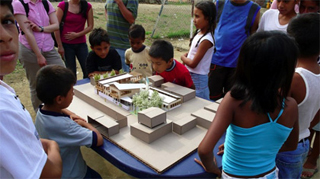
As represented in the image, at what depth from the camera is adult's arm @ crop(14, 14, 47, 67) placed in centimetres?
291

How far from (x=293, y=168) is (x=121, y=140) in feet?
3.95

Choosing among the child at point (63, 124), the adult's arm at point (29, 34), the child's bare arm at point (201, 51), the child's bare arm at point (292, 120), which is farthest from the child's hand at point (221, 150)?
the adult's arm at point (29, 34)

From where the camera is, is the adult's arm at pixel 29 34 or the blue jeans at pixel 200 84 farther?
the adult's arm at pixel 29 34

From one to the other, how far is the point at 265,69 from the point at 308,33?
654mm

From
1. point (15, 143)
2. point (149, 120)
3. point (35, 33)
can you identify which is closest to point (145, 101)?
point (149, 120)

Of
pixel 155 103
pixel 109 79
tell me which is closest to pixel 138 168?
pixel 155 103

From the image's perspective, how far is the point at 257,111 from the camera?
1170 millimetres

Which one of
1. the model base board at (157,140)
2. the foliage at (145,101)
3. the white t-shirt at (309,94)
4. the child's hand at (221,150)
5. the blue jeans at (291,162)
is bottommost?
the blue jeans at (291,162)

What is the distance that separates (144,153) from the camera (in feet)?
4.83

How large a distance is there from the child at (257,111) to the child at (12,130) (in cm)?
80

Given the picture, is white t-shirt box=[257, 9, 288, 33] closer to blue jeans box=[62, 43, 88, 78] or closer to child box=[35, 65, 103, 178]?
child box=[35, 65, 103, 178]

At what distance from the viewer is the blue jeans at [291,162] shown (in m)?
1.57

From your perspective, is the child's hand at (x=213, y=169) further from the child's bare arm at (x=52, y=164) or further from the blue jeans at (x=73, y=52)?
the blue jeans at (x=73, y=52)

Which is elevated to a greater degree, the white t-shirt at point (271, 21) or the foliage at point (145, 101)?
the white t-shirt at point (271, 21)
